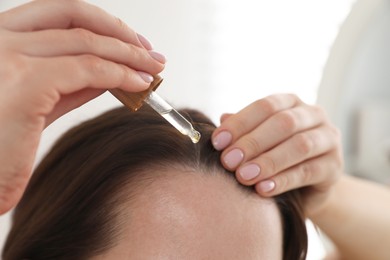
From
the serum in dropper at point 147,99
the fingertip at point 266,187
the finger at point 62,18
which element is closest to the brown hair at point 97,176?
the fingertip at point 266,187

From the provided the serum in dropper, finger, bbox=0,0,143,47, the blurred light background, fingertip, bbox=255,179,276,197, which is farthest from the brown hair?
Result: the blurred light background

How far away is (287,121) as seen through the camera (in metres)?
0.85

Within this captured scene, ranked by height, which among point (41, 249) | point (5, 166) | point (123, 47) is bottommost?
point (41, 249)

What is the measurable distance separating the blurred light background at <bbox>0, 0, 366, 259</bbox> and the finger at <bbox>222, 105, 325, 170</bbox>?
0.75m

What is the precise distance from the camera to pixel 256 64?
5.74ft

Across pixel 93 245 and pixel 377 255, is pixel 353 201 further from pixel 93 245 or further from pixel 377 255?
pixel 93 245

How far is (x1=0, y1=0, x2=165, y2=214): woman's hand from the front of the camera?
54 centimetres

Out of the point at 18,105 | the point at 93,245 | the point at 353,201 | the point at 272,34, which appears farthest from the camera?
the point at 272,34

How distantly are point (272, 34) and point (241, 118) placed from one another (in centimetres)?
98

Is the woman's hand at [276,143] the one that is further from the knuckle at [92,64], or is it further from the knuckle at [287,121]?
the knuckle at [92,64]

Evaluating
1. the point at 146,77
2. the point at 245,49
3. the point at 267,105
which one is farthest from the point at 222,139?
the point at 245,49

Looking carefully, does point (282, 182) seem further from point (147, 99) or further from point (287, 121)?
point (147, 99)

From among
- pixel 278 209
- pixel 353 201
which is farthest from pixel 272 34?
pixel 278 209

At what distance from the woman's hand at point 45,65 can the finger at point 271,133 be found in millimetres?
225
